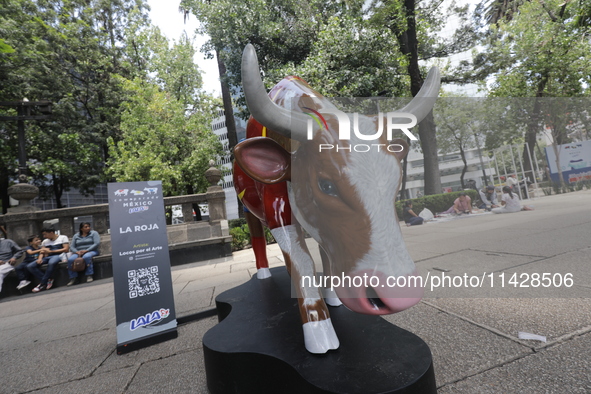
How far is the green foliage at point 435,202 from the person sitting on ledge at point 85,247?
309 inches

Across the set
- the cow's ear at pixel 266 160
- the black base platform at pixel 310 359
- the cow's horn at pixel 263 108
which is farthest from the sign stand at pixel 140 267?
the cow's horn at pixel 263 108

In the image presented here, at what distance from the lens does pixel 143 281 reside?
275cm

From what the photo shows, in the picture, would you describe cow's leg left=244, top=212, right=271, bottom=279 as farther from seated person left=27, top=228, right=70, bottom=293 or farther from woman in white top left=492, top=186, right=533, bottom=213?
seated person left=27, top=228, right=70, bottom=293

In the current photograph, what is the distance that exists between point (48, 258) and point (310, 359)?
8019 millimetres

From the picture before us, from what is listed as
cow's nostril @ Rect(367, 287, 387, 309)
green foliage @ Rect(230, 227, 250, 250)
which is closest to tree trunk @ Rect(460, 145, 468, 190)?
cow's nostril @ Rect(367, 287, 387, 309)

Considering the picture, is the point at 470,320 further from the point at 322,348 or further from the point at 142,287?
the point at 142,287

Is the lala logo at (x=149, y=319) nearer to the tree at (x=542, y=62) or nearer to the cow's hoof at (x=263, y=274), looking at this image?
the cow's hoof at (x=263, y=274)

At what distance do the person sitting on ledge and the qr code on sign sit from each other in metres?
5.40

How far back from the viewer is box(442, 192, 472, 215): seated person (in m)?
1.33

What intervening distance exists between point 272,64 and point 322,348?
8.78 meters

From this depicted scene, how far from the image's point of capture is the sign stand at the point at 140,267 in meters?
2.62

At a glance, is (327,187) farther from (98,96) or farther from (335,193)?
(98,96)

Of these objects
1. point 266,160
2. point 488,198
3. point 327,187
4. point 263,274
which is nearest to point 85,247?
point 263,274

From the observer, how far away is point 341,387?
1140mm
